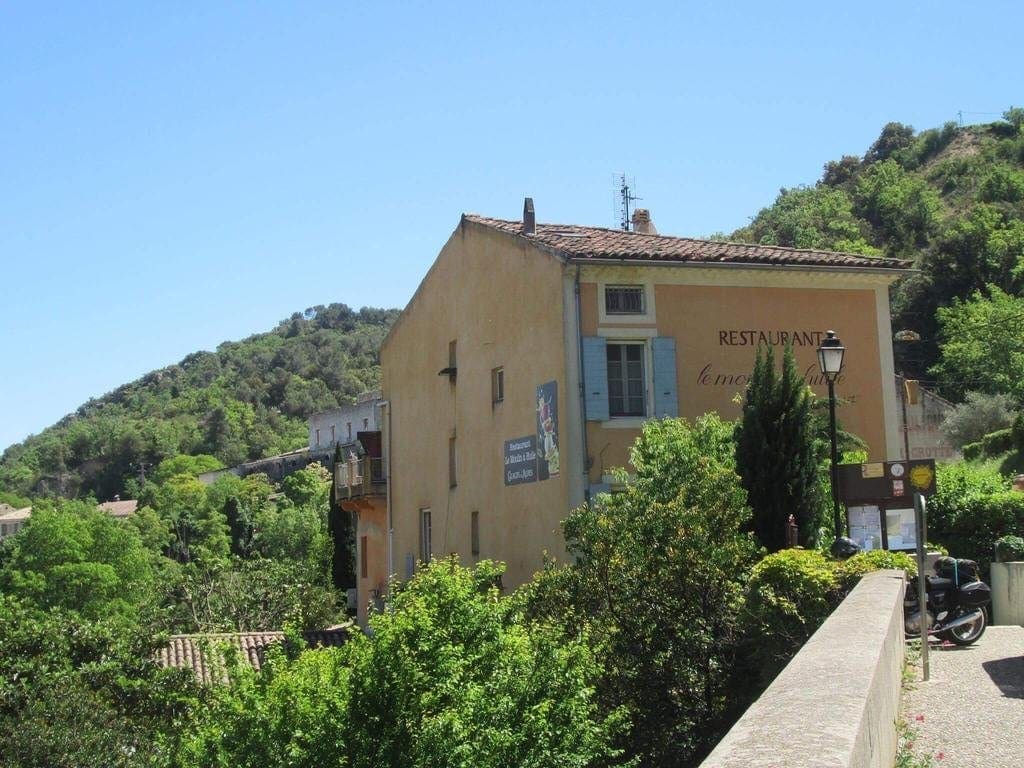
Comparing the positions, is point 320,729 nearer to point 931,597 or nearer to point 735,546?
point 735,546

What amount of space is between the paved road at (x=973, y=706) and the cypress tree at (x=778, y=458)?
574 cm

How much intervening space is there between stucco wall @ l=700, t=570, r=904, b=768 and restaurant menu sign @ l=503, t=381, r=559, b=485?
1523cm

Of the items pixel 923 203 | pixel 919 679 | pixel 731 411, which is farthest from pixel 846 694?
pixel 923 203

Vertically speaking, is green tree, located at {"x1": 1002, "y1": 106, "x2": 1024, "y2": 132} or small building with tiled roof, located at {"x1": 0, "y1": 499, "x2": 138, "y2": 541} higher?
green tree, located at {"x1": 1002, "y1": 106, "x2": 1024, "y2": 132}

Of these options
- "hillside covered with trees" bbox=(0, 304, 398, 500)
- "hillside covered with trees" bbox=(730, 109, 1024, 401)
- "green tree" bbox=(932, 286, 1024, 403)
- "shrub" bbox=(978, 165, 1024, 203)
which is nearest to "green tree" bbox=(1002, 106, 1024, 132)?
"hillside covered with trees" bbox=(730, 109, 1024, 401)

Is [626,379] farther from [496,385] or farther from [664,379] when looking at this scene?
[496,385]

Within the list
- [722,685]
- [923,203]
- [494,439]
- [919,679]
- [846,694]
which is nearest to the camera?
[846,694]

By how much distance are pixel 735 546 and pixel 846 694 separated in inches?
357

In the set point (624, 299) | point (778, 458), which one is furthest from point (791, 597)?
point (624, 299)

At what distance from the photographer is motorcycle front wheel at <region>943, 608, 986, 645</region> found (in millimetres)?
14242

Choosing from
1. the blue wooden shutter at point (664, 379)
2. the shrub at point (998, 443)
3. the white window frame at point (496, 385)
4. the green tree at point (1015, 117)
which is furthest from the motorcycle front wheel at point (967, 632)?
the green tree at point (1015, 117)

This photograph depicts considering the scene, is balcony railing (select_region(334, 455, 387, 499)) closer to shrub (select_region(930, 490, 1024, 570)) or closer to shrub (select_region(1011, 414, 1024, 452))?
shrub (select_region(930, 490, 1024, 570))

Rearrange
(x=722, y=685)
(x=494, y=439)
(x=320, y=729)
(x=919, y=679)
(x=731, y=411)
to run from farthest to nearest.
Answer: (x=494, y=439)
(x=731, y=411)
(x=722, y=685)
(x=919, y=679)
(x=320, y=729)

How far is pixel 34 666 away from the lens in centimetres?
1828
